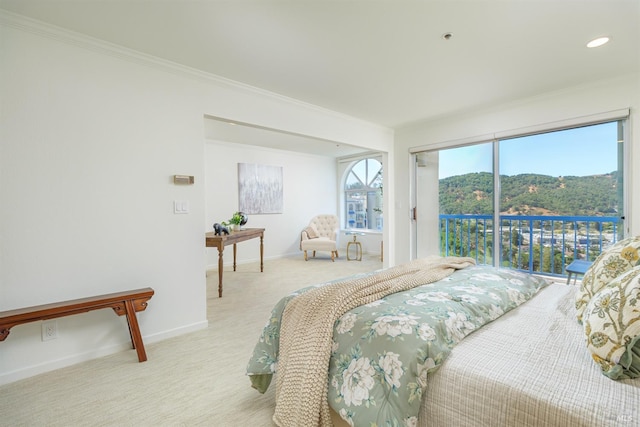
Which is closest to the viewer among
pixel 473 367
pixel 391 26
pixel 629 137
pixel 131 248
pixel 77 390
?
pixel 473 367

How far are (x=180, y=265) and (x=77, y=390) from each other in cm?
105

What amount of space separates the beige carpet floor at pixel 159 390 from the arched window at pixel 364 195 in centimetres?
478

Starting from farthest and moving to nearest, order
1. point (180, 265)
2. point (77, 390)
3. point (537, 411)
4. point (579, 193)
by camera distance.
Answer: point (579, 193), point (180, 265), point (77, 390), point (537, 411)

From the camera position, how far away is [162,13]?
6.09ft

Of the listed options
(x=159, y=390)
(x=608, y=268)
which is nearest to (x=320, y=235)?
(x=159, y=390)

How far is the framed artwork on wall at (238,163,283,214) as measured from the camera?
585 cm

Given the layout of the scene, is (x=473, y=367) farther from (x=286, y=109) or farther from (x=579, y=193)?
(x=579, y=193)

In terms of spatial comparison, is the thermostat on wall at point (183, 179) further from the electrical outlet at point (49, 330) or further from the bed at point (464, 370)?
the bed at point (464, 370)

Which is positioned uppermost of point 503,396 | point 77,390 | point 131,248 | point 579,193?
point 579,193

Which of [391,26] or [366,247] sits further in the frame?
[366,247]

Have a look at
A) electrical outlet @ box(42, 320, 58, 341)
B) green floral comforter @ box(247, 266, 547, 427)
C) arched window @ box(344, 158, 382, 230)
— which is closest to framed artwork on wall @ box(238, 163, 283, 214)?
arched window @ box(344, 158, 382, 230)

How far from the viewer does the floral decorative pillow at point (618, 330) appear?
→ 88 centimetres

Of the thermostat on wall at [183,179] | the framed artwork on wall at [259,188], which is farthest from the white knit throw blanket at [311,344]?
the framed artwork on wall at [259,188]

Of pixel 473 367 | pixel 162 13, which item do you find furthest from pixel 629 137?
pixel 162 13
